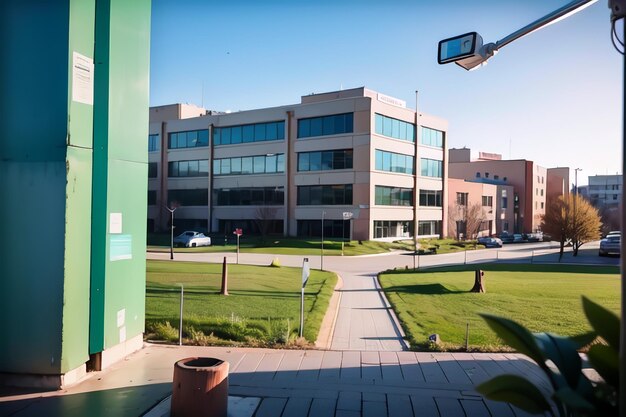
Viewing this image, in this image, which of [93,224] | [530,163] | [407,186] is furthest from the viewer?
[530,163]

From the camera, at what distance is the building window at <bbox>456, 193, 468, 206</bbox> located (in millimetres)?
64606

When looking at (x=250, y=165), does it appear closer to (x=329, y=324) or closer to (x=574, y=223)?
(x=574, y=223)

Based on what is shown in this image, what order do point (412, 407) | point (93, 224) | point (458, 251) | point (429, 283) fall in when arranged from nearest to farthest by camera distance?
point (412, 407) < point (93, 224) < point (429, 283) < point (458, 251)

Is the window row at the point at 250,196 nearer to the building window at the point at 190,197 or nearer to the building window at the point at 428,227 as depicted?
the building window at the point at 190,197

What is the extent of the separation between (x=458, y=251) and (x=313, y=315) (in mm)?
38604

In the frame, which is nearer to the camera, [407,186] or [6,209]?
[6,209]

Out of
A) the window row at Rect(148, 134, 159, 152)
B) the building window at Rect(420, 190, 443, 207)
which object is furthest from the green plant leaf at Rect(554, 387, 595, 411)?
the window row at Rect(148, 134, 159, 152)

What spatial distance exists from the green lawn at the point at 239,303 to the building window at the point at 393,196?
27.2 m

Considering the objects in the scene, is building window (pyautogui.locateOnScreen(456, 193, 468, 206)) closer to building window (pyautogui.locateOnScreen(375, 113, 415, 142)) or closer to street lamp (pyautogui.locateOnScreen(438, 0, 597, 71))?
building window (pyautogui.locateOnScreen(375, 113, 415, 142))

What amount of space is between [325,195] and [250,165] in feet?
32.8

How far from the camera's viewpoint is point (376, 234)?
160 feet

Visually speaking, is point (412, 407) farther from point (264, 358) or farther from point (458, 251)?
point (458, 251)

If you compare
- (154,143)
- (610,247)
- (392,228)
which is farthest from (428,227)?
(154,143)

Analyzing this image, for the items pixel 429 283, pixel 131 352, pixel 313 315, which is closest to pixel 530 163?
pixel 429 283
